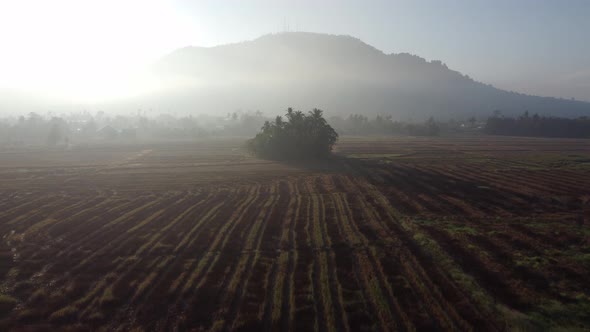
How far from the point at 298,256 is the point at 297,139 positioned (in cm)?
4750

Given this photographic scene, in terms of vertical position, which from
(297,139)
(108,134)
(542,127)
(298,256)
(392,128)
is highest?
(392,128)

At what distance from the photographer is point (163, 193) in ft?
119

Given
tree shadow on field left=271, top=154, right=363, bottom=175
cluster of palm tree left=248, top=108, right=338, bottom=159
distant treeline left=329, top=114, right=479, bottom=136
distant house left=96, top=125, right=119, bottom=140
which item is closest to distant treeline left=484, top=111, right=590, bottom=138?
distant treeline left=329, top=114, right=479, bottom=136

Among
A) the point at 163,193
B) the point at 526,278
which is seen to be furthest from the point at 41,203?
the point at 526,278

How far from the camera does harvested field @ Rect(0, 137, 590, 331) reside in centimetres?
1354

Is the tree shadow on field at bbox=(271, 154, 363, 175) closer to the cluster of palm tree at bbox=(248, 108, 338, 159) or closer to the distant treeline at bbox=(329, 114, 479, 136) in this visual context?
the cluster of palm tree at bbox=(248, 108, 338, 159)

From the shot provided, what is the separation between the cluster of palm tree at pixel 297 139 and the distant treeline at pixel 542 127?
304ft

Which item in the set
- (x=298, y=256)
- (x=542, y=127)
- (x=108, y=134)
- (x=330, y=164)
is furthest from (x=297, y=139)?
(x=542, y=127)

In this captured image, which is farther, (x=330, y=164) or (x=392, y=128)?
(x=392, y=128)

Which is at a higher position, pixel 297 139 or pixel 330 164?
pixel 297 139

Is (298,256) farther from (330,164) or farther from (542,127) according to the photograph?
(542,127)

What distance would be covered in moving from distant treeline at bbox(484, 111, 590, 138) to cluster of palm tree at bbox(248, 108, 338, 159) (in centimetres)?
9271

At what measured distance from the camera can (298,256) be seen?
62.7 ft

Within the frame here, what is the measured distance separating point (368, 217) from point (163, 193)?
19.4 metres
